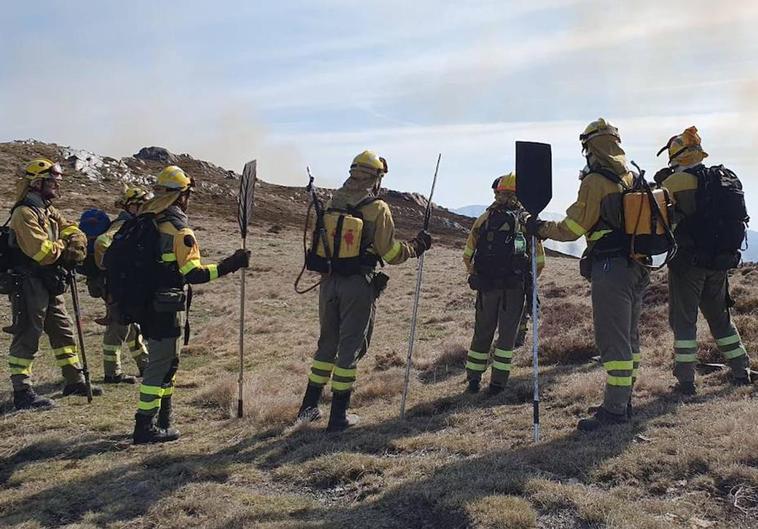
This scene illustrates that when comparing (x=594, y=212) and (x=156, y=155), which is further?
(x=156, y=155)

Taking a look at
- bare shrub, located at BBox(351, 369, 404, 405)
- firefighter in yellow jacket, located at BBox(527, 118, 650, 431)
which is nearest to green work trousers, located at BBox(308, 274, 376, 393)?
bare shrub, located at BBox(351, 369, 404, 405)

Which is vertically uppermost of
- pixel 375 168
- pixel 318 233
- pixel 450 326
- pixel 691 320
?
pixel 375 168

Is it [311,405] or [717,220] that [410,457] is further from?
[717,220]

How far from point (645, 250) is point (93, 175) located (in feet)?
183

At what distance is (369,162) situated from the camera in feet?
22.6

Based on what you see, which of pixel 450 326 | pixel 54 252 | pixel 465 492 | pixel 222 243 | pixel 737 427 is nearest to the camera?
pixel 465 492

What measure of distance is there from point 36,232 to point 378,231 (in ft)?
13.5

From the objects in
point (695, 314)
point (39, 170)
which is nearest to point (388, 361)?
point (695, 314)

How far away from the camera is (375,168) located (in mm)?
6902

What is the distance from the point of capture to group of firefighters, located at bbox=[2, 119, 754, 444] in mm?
6008

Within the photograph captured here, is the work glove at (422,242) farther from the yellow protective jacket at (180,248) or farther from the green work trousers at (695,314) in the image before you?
the green work trousers at (695,314)

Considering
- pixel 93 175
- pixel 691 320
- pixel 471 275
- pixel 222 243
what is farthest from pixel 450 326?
pixel 93 175

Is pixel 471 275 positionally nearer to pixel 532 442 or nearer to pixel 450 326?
pixel 532 442

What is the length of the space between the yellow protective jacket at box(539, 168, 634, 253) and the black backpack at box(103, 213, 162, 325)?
3969mm
